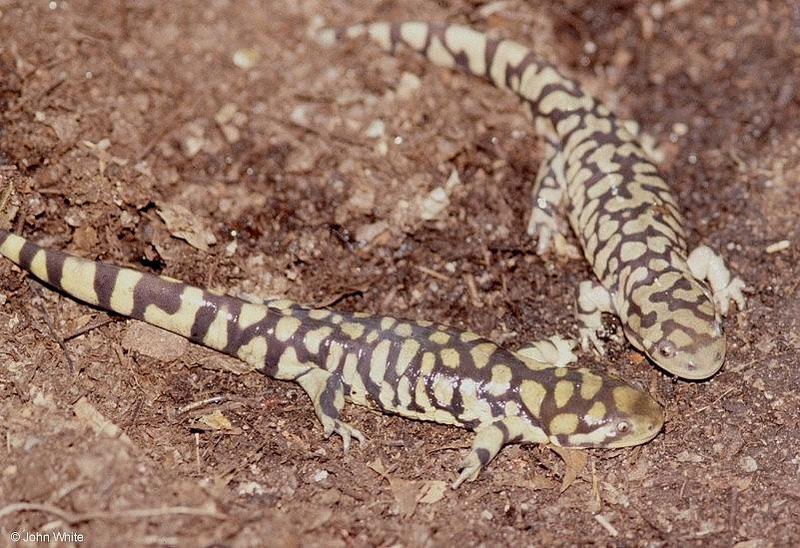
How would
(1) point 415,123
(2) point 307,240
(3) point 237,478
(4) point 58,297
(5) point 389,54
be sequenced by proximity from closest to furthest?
1. (3) point 237,478
2. (4) point 58,297
3. (2) point 307,240
4. (1) point 415,123
5. (5) point 389,54

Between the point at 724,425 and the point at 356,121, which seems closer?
the point at 724,425

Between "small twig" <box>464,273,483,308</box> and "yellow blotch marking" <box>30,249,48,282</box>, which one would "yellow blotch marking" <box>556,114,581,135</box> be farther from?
"yellow blotch marking" <box>30,249,48,282</box>

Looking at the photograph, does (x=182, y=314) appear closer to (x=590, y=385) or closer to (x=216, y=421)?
(x=216, y=421)

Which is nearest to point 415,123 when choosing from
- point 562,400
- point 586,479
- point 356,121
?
point 356,121

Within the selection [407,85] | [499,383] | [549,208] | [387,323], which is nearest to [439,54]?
[407,85]

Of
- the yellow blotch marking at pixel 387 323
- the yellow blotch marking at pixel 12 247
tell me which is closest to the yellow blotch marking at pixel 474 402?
the yellow blotch marking at pixel 387 323

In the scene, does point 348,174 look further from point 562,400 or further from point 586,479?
point 586,479

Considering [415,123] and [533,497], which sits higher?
[415,123]
